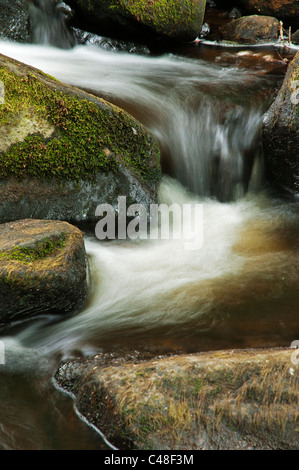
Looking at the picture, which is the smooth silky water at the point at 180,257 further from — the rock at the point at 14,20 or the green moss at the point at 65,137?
the green moss at the point at 65,137

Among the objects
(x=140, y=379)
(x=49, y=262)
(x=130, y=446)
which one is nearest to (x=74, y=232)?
(x=49, y=262)

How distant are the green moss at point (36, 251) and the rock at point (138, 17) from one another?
5691 mm

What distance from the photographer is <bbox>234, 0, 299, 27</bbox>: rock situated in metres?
10.0

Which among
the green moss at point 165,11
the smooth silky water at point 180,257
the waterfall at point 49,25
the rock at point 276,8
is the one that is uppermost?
the rock at point 276,8

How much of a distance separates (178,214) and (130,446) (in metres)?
3.46

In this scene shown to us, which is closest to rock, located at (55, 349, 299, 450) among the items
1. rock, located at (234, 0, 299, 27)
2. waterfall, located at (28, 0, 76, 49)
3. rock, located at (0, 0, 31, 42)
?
rock, located at (0, 0, 31, 42)

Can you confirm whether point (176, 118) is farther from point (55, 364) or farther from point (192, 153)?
point (55, 364)

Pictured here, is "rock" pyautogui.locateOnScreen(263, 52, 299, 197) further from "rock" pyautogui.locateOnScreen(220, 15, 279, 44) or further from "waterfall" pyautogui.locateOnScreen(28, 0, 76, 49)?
"waterfall" pyautogui.locateOnScreen(28, 0, 76, 49)

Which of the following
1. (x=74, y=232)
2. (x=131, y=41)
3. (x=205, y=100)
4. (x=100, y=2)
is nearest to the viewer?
(x=74, y=232)

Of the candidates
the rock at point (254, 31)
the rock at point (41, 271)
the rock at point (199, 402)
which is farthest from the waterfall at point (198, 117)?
the rock at point (199, 402)

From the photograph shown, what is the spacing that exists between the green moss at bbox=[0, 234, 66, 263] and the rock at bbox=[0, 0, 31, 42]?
18.1 ft

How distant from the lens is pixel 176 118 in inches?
239

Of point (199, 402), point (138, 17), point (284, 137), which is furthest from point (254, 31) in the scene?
point (199, 402)

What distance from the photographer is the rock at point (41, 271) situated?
343 cm
